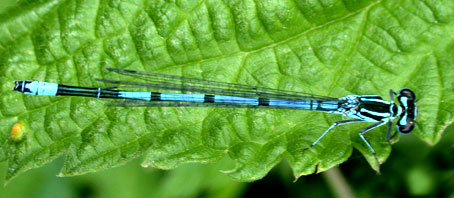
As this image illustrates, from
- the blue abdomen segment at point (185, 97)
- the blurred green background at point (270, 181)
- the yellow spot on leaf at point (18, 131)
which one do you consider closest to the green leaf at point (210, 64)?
the yellow spot on leaf at point (18, 131)

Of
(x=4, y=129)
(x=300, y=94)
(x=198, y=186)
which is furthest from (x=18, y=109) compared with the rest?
(x=300, y=94)

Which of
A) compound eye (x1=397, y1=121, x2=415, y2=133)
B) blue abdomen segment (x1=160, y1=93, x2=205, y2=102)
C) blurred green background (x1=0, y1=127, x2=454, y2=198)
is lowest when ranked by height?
blurred green background (x1=0, y1=127, x2=454, y2=198)

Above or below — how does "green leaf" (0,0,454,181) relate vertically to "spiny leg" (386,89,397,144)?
above

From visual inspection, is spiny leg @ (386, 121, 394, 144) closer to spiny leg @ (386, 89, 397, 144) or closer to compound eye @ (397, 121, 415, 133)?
spiny leg @ (386, 89, 397, 144)

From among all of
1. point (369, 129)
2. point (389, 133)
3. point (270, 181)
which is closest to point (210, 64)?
point (369, 129)

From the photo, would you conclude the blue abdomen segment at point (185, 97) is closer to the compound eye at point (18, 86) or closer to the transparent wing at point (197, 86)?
the transparent wing at point (197, 86)

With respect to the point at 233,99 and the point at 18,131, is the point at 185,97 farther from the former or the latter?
the point at 18,131

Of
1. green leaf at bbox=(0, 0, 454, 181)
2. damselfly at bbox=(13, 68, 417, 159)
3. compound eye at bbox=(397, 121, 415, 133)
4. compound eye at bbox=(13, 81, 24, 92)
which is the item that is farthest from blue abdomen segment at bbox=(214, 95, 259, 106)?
compound eye at bbox=(13, 81, 24, 92)
